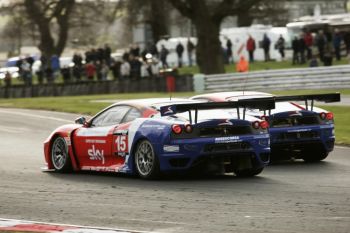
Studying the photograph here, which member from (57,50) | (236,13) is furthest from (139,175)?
(57,50)

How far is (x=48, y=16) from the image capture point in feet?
210

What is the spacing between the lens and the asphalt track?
8570mm

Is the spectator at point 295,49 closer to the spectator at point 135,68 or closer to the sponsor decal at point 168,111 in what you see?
the spectator at point 135,68

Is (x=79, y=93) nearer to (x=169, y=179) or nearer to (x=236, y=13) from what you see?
(x=236, y=13)

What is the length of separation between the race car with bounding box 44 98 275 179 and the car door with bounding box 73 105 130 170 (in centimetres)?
1

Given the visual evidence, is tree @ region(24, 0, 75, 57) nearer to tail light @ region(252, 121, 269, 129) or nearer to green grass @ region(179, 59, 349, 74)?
green grass @ region(179, 59, 349, 74)

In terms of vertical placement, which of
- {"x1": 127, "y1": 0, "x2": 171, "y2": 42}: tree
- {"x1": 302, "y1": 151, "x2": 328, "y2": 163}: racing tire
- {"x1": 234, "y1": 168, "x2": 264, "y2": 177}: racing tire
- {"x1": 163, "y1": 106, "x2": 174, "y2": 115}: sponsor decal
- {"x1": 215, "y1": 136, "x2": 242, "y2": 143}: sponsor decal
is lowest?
{"x1": 302, "y1": 151, "x2": 328, "y2": 163}: racing tire

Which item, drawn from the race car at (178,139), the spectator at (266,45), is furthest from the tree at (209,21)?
the race car at (178,139)

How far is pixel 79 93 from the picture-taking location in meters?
41.2

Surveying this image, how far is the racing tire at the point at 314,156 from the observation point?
48.7 ft

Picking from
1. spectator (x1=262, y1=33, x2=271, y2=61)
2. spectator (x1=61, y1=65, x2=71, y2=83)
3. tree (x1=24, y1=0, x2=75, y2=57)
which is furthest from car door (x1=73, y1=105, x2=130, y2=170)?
tree (x1=24, y1=0, x2=75, y2=57)

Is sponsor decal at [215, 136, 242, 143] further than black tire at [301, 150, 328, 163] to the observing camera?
No

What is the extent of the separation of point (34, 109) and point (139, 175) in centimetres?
1873

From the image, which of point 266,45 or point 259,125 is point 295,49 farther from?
point 259,125
